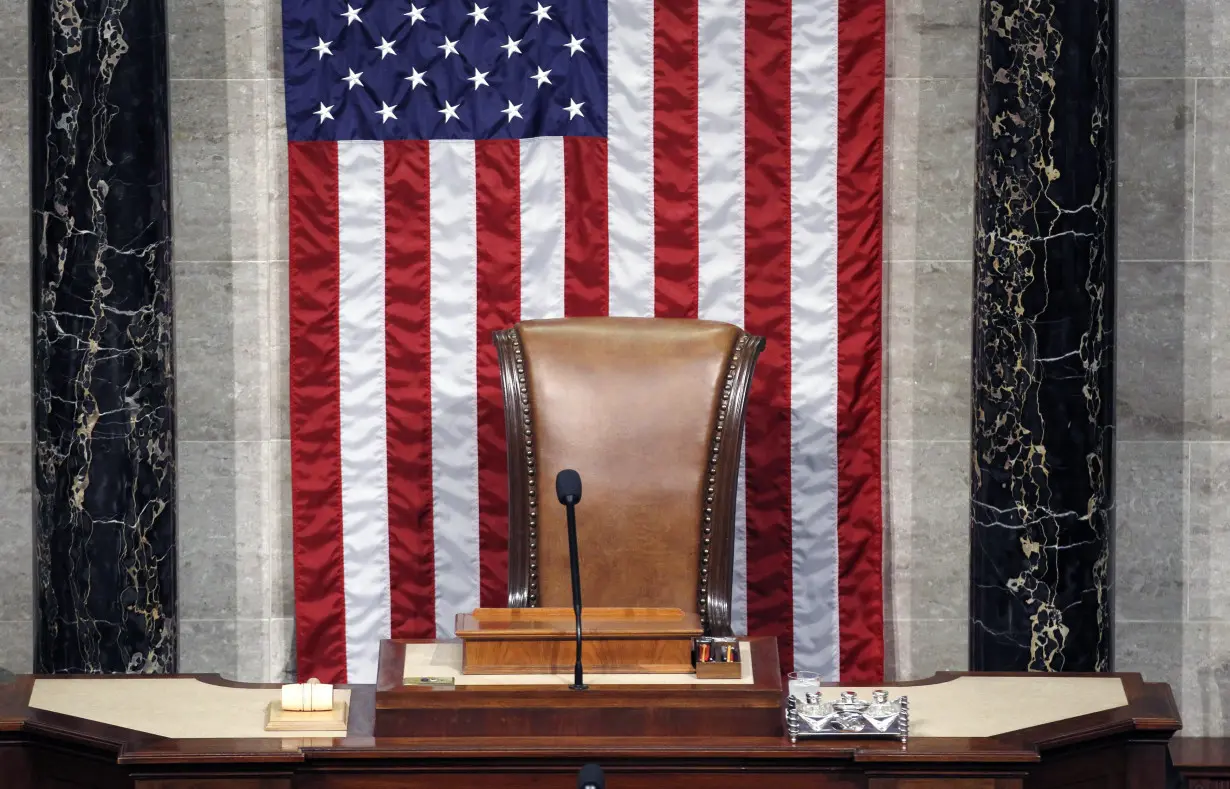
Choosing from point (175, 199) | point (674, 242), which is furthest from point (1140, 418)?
point (175, 199)

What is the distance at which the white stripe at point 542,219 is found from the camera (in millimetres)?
5188

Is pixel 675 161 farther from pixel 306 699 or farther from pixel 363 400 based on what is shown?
pixel 306 699

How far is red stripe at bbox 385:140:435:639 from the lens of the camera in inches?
205

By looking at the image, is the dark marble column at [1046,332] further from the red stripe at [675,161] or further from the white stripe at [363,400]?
the white stripe at [363,400]

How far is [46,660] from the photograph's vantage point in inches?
198

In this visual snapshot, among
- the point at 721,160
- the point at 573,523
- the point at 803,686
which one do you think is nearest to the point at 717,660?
the point at 803,686

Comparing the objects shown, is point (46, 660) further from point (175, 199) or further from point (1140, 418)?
point (1140, 418)

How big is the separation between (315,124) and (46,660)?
6.33ft

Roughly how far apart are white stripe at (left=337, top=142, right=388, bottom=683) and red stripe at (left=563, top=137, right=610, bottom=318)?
612 millimetres

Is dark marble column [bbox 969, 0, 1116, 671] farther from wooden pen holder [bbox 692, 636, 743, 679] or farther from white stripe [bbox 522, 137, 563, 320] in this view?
wooden pen holder [bbox 692, 636, 743, 679]

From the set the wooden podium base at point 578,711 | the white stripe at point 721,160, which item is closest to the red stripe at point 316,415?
the white stripe at point 721,160

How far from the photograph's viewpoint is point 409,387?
5246mm

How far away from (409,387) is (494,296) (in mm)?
416

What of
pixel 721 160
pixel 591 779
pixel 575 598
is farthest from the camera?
pixel 721 160
